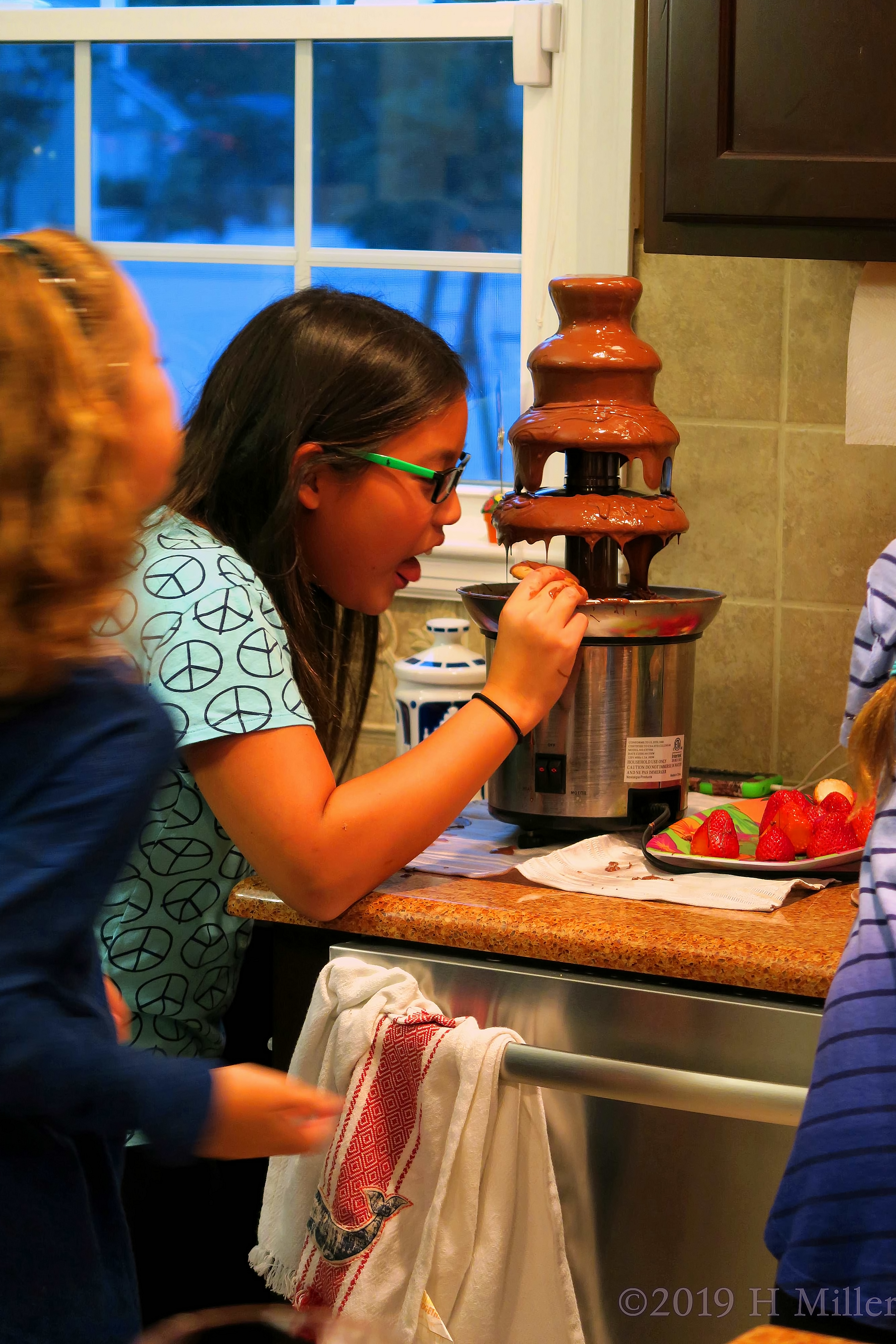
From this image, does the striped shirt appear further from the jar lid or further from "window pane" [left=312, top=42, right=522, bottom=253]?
"window pane" [left=312, top=42, right=522, bottom=253]

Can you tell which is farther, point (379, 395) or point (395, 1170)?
point (379, 395)

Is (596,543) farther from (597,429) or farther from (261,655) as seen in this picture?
(261,655)

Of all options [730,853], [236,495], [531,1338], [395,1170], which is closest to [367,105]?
[236,495]

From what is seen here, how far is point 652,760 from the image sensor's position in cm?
142

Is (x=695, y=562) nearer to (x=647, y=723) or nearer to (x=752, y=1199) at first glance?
(x=647, y=723)

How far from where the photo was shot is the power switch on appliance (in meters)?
1.40

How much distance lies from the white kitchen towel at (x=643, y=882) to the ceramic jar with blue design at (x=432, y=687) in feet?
1.48

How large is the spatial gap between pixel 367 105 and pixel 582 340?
886mm

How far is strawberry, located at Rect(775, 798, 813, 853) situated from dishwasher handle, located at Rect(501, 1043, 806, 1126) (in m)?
0.28

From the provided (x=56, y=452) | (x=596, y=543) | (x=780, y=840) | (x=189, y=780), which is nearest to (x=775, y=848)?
(x=780, y=840)

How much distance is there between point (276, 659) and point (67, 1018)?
2.12 ft

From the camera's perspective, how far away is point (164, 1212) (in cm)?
122

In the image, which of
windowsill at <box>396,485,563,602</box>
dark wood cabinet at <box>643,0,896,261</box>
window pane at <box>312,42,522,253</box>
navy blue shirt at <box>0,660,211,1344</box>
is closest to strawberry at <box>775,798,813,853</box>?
dark wood cabinet at <box>643,0,896,261</box>

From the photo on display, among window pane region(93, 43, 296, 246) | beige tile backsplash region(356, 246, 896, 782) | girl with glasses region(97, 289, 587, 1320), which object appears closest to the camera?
girl with glasses region(97, 289, 587, 1320)
